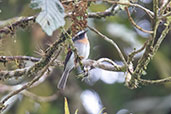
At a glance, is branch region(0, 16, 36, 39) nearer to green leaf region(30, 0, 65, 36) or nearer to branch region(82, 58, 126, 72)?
branch region(82, 58, 126, 72)

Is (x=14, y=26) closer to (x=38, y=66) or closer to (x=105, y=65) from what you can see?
(x=38, y=66)

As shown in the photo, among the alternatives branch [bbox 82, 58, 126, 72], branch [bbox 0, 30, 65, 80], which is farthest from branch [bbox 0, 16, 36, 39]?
branch [bbox 82, 58, 126, 72]

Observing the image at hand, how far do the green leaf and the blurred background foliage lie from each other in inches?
107

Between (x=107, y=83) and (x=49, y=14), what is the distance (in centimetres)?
366

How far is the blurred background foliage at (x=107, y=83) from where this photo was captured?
483cm

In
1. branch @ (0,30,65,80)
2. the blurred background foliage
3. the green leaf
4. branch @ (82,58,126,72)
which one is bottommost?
the blurred background foliage

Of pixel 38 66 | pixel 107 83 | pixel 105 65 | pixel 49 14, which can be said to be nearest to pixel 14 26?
pixel 38 66

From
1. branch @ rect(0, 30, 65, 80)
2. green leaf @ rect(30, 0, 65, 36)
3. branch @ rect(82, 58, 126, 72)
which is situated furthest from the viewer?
branch @ rect(82, 58, 126, 72)

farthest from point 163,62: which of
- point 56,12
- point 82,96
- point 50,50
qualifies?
point 56,12

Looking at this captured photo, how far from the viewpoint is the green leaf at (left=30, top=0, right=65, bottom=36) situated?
1.83 m

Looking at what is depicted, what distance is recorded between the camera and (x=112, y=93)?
211 inches

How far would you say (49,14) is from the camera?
6.13 feet

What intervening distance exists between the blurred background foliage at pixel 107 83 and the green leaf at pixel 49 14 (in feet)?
8.89

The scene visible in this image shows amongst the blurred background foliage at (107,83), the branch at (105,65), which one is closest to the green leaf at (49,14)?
the branch at (105,65)
